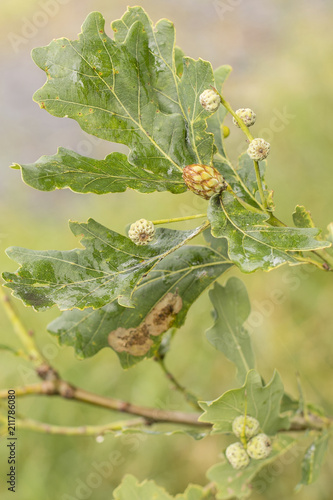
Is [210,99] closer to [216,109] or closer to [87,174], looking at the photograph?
[216,109]

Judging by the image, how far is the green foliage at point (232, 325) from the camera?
50.2 inches

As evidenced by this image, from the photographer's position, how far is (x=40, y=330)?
345 centimetres

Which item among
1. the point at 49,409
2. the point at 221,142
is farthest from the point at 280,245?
the point at 49,409

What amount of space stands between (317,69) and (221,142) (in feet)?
9.75

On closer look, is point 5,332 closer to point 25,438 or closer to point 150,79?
point 25,438

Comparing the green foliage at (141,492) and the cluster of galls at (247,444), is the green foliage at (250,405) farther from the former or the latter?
the green foliage at (141,492)

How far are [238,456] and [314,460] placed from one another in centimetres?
23

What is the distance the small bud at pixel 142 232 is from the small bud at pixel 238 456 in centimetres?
50

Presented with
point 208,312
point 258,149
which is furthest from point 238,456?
point 208,312

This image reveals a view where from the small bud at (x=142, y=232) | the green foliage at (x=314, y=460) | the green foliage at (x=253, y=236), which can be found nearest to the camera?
the green foliage at (x=253, y=236)

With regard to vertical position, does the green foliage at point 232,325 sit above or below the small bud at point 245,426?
above

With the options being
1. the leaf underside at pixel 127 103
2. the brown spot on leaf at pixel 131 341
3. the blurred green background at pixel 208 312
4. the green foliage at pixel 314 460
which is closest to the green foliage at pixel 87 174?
the leaf underside at pixel 127 103

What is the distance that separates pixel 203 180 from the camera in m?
0.89

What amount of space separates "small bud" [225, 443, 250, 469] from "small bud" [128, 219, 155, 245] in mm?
498
